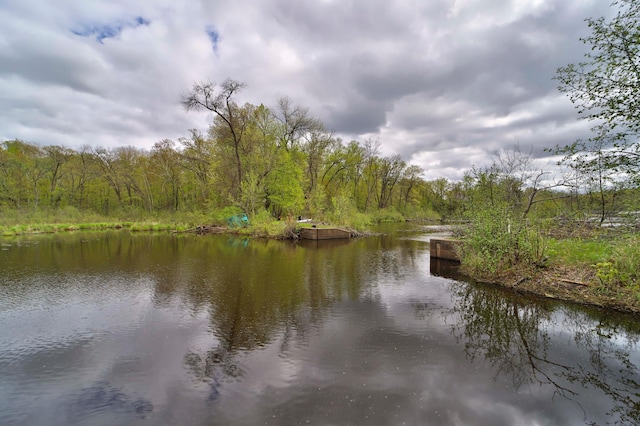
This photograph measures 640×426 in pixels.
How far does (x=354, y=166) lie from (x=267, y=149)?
19.3 m

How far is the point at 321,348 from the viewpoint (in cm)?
537

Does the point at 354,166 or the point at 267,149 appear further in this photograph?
the point at 354,166

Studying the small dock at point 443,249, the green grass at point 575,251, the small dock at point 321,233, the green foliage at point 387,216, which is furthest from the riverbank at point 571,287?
the green foliage at point 387,216

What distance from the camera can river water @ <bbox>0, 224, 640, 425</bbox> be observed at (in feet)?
12.4

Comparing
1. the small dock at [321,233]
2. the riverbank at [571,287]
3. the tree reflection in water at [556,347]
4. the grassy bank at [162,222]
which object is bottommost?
the tree reflection in water at [556,347]

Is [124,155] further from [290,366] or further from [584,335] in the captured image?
[584,335]

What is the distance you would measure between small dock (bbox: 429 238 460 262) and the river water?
4.24 meters

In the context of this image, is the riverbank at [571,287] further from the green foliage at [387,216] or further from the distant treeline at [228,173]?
the green foliage at [387,216]

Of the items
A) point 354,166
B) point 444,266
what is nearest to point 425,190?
point 354,166

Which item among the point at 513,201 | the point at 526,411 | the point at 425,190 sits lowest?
the point at 526,411

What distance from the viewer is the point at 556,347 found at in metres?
5.57

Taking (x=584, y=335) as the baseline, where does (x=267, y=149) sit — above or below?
above

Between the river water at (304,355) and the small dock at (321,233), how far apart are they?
12482 mm

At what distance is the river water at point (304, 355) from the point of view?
378 centimetres
